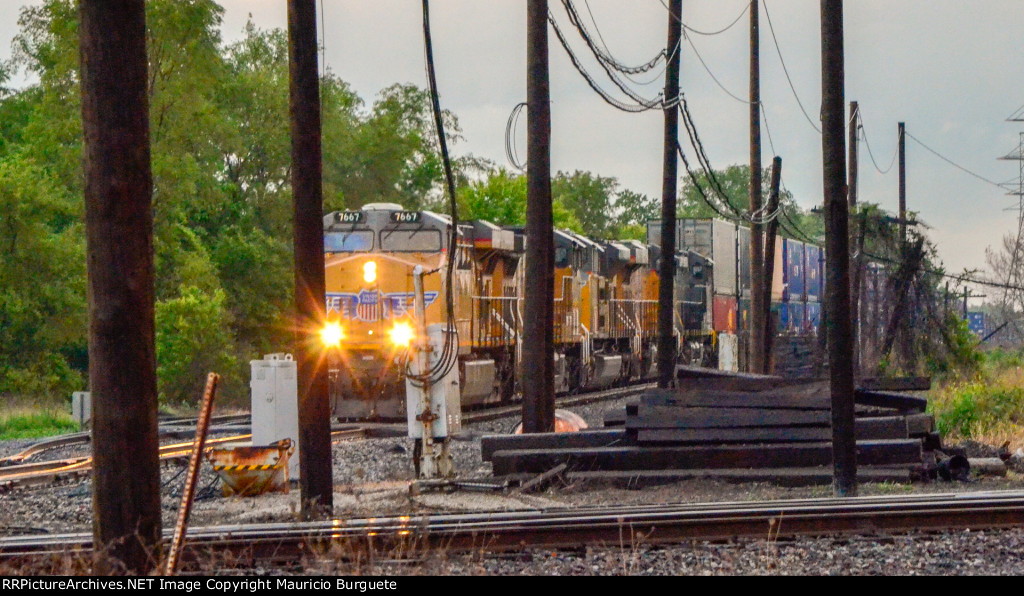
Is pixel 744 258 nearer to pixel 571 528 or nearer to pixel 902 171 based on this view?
pixel 902 171

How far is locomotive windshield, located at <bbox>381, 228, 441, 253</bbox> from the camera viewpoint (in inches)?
829

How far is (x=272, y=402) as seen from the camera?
14.1 m

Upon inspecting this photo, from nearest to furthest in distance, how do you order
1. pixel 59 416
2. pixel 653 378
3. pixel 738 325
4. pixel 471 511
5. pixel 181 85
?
pixel 471 511
pixel 59 416
pixel 653 378
pixel 181 85
pixel 738 325

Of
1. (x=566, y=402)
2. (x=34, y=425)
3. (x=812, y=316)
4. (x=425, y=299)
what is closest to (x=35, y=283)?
(x=34, y=425)

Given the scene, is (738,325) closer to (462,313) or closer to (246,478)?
(462,313)

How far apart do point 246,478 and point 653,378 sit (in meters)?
22.9

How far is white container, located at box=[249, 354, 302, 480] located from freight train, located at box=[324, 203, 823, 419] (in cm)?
152

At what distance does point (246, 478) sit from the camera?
12680 millimetres

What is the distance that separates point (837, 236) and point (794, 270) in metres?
30.5

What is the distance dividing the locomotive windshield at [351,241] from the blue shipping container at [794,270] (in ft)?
68.9

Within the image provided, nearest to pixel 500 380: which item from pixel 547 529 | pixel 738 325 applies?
pixel 547 529

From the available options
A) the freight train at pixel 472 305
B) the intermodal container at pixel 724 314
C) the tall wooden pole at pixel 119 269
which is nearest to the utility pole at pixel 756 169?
the freight train at pixel 472 305

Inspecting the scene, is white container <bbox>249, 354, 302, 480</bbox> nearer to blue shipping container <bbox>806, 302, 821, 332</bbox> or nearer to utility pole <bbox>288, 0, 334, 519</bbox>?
utility pole <bbox>288, 0, 334, 519</bbox>

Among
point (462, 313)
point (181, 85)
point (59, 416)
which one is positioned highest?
point (181, 85)
